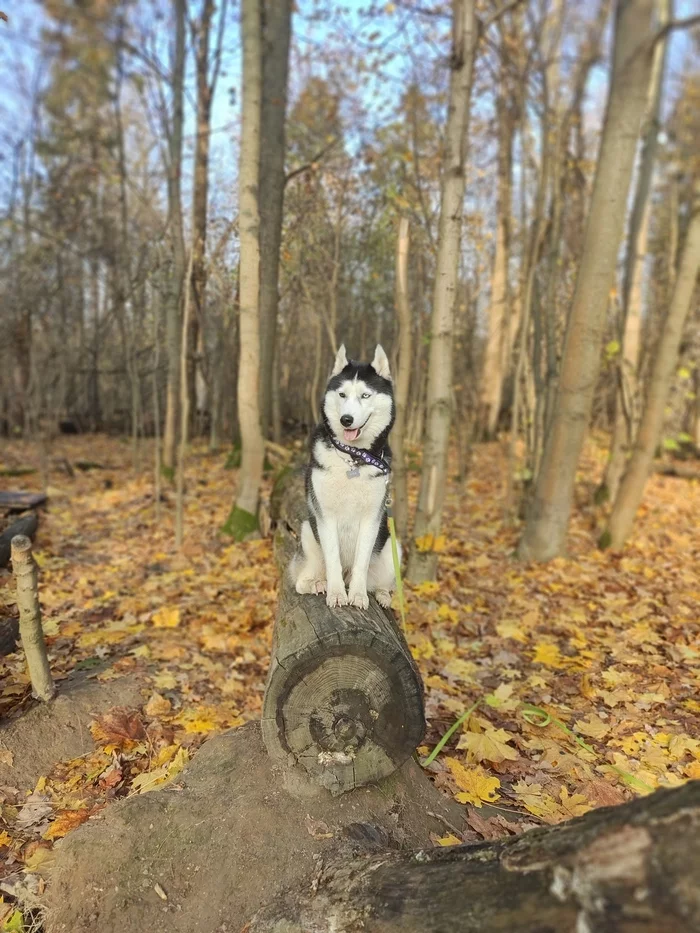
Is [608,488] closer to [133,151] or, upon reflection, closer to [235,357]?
[235,357]

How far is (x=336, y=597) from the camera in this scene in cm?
294

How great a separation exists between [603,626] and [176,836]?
3669mm

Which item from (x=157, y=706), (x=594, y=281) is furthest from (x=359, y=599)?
(x=594, y=281)

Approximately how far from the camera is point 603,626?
4.71 metres

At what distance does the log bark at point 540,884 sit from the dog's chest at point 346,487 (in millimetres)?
1580

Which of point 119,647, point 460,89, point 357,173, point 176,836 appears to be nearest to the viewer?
point 176,836

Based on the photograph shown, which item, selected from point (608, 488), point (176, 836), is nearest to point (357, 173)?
point (608, 488)

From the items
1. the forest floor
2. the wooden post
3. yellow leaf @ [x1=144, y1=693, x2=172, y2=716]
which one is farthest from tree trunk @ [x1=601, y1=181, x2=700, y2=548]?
the wooden post

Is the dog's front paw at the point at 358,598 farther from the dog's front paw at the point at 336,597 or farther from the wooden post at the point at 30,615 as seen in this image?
the wooden post at the point at 30,615

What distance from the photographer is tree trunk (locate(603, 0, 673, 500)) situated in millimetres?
8219

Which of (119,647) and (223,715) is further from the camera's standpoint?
(119,647)

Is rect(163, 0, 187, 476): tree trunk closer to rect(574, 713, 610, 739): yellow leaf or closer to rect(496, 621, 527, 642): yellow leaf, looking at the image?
rect(496, 621, 527, 642): yellow leaf

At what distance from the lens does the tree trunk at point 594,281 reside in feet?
18.1

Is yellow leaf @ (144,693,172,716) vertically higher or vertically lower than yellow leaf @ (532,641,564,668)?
lower
